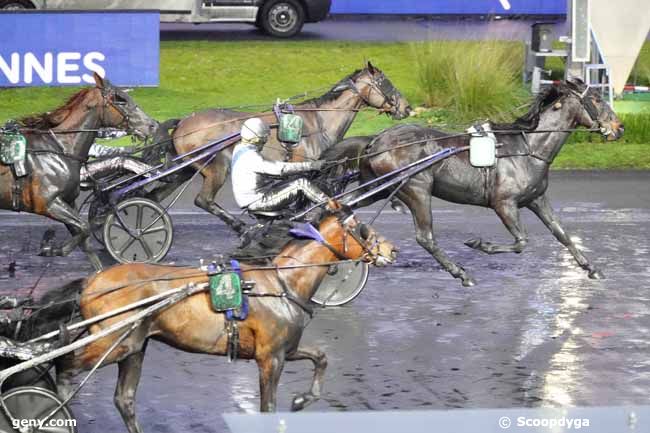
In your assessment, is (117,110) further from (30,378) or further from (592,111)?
(30,378)

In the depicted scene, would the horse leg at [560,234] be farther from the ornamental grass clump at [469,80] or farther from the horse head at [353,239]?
the ornamental grass clump at [469,80]

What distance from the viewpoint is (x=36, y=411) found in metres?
7.76

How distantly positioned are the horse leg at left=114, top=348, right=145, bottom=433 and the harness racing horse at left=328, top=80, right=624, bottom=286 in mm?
4633

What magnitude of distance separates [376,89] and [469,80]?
6046 millimetres

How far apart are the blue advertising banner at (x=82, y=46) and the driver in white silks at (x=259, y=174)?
6936mm

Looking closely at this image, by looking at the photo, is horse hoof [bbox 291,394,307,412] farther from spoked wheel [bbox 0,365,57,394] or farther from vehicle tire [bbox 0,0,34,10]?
Result: vehicle tire [bbox 0,0,34,10]

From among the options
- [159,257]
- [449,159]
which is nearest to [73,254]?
[159,257]

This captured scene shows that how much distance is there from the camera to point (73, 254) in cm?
1408

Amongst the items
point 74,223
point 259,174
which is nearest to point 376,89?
point 259,174

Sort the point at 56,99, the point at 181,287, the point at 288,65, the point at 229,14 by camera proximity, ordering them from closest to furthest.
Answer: the point at 181,287, the point at 56,99, the point at 288,65, the point at 229,14

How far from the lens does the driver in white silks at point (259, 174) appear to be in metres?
10.9

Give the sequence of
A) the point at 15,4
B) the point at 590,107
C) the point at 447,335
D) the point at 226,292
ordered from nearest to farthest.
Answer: the point at 226,292 < the point at 447,335 < the point at 590,107 < the point at 15,4

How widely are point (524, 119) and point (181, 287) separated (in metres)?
5.50

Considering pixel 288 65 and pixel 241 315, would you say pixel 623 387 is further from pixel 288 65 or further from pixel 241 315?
→ pixel 288 65
